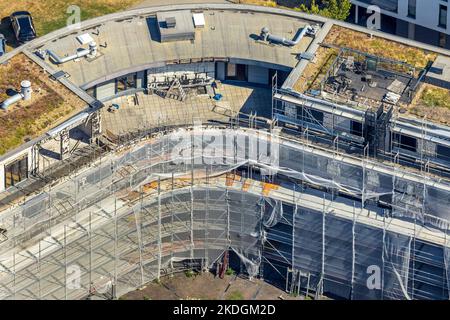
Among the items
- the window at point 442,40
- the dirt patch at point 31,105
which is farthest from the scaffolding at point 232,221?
the window at point 442,40

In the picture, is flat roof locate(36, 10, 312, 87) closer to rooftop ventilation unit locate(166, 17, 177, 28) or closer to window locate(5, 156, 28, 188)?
rooftop ventilation unit locate(166, 17, 177, 28)

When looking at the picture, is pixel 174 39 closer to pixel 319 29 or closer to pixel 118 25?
pixel 118 25

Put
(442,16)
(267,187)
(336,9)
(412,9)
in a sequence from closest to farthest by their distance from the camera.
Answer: (267,187), (442,16), (336,9), (412,9)

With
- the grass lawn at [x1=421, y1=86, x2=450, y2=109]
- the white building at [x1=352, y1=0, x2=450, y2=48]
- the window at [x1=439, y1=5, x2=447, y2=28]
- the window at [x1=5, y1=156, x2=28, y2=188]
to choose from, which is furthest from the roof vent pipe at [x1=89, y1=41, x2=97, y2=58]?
the window at [x1=439, y1=5, x2=447, y2=28]

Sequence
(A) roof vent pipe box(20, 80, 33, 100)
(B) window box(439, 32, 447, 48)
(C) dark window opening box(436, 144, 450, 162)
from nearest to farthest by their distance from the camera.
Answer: (C) dark window opening box(436, 144, 450, 162), (A) roof vent pipe box(20, 80, 33, 100), (B) window box(439, 32, 447, 48)

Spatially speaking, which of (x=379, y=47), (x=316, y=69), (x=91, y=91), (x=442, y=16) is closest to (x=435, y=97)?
(x=379, y=47)

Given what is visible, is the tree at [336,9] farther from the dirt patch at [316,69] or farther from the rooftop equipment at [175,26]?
the rooftop equipment at [175,26]

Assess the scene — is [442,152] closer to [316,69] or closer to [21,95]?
[316,69]
